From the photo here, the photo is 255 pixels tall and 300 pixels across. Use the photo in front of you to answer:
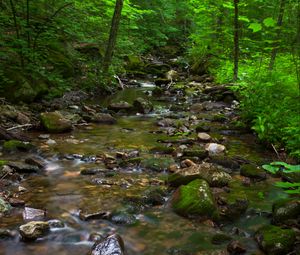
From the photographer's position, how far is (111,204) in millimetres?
5422

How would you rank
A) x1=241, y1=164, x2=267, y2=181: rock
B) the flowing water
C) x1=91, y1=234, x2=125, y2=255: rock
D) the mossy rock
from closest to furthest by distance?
x1=91, y1=234, x2=125, y2=255: rock < the flowing water < x1=241, y1=164, x2=267, y2=181: rock < the mossy rock

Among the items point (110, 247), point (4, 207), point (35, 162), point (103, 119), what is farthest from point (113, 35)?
point (110, 247)

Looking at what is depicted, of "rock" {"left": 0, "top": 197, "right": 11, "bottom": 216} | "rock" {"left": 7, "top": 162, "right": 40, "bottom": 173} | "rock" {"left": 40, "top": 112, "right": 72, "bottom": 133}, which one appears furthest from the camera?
"rock" {"left": 40, "top": 112, "right": 72, "bottom": 133}

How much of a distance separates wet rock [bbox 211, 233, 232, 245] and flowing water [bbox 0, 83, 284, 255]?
8 centimetres

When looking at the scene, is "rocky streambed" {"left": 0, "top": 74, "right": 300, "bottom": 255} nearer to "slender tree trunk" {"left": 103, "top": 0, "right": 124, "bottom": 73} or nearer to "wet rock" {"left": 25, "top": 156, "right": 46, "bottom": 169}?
"wet rock" {"left": 25, "top": 156, "right": 46, "bottom": 169}

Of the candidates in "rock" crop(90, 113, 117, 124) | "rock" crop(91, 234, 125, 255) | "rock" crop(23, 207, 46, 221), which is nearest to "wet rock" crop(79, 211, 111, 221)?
"rock" crop(23, 207, 46, 221)

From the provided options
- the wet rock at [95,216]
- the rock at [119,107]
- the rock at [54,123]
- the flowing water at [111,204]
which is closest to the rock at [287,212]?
the flowing water at [111,204]

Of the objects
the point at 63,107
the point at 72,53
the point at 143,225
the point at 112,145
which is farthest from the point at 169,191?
the point at 72,53

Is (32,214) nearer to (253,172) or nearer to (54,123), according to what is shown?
(253,172)

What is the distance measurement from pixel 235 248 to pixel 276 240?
18.3 inches

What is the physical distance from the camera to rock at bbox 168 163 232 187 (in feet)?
19.6

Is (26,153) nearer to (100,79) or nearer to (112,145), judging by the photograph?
(112,145)

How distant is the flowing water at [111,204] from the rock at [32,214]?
0.08 meters

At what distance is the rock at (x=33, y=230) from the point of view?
4336 mm
